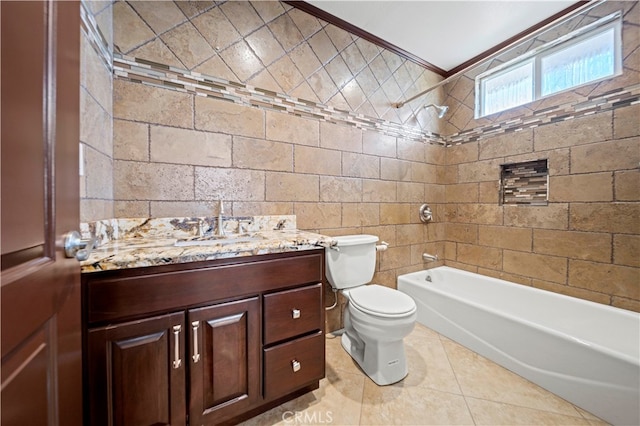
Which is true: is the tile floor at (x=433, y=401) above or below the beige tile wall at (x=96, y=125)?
below

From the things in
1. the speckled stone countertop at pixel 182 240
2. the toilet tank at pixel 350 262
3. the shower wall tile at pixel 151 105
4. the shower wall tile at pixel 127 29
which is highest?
the shower wall tile at pixel 127 29

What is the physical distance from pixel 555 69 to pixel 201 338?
3.17 meters

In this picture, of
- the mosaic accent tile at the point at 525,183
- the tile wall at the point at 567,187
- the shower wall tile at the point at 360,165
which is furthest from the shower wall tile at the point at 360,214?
the mosaic accent tile at the point at 525,183

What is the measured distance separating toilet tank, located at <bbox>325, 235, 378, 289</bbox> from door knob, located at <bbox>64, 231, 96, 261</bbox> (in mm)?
1246

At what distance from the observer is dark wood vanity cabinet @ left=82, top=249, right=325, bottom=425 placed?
835 mm

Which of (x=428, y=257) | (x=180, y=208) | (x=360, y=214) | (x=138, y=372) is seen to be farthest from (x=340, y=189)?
(x=138, y=372)

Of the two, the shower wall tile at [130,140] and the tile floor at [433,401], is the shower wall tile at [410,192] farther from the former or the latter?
the shower wall tile at [130,140]

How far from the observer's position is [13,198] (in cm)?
41

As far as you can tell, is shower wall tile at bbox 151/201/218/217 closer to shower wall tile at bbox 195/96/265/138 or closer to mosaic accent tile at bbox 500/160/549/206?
shower wall tile at bbox 195/96/265/138

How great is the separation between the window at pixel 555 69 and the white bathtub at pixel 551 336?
1.70 meters

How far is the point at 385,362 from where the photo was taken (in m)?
1.49

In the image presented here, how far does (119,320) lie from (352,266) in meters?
1.32

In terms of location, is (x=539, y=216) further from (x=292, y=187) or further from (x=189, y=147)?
(x=189, y=147)

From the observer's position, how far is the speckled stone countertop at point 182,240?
0.87 meters
